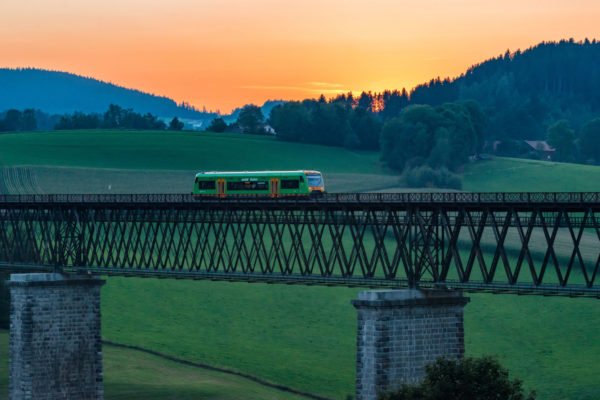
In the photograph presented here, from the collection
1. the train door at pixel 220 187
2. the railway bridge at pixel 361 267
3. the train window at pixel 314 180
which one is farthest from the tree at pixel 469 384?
the train door at pixel 220 187

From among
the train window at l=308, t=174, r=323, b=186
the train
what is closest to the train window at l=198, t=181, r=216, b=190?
the train

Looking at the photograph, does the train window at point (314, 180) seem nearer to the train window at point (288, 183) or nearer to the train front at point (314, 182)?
the train front at point (314, 182)

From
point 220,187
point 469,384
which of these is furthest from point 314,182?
point 469,384

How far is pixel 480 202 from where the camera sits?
66875 millimetres

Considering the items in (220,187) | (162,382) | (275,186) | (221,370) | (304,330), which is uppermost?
(275,186)

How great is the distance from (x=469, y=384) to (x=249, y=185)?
30422 millimetres

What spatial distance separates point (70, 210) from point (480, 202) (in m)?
32.8

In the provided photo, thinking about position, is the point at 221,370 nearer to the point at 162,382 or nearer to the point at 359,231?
the point at 162,382

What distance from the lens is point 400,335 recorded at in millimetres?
66562

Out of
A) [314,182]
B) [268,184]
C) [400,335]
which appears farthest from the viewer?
[314,182]

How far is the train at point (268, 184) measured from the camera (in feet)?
275

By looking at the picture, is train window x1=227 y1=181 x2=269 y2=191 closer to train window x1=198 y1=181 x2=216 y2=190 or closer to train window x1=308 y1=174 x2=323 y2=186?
train window x1=198 y1=181 x2=216 y2=190

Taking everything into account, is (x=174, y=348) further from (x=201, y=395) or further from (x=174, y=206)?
(x=174, y=206)

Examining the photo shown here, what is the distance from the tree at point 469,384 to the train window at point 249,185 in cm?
2792
